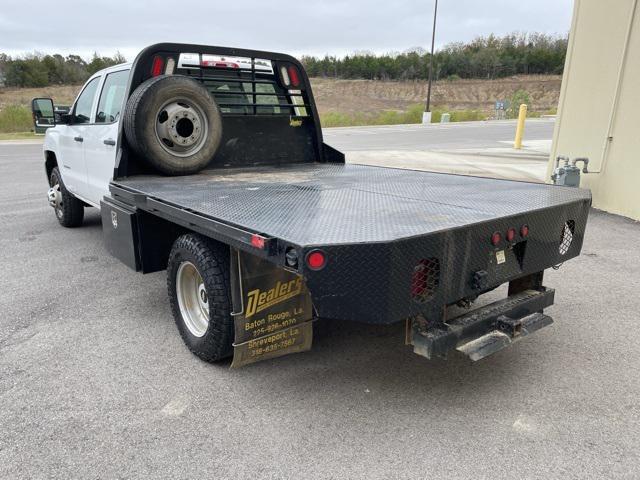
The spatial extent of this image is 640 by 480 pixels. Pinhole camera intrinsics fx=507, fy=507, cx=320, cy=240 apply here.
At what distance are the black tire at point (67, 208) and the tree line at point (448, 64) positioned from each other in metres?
70.1

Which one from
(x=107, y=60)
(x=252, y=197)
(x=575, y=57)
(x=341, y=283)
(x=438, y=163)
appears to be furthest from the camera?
(x=107, y=60)

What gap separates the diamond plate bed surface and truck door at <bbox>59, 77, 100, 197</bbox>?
162 cm

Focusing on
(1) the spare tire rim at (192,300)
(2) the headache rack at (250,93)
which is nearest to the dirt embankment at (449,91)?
(2) the headache rack at (250,93)

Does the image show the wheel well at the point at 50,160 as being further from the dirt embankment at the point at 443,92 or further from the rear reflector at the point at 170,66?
the dirt embankment at the point at 443,92

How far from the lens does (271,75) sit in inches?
215

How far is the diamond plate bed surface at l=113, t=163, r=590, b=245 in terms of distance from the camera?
2463 millimetres

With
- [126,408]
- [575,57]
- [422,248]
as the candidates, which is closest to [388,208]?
[422,248]

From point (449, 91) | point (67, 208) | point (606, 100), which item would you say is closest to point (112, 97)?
point (67, 208)

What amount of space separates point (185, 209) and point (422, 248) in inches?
56.2

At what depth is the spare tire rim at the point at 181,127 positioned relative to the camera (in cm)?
434

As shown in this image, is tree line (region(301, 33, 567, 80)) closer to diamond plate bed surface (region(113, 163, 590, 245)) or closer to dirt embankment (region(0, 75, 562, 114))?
dirt embankment (region(0, 75, 562, 114))

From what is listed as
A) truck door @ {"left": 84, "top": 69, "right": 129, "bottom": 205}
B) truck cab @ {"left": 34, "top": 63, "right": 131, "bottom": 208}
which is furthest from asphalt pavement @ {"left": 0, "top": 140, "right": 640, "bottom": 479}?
truck cab @ {"left": 34, "top": 63, "right": 131, "bottom": 208}

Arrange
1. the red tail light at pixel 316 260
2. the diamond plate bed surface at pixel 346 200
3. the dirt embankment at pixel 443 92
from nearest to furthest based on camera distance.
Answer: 1. the red tail light at pixel 316 260
2. the diamond plate bed surface at pixel 346 200
3. the dirt embankment at pixel 443 92

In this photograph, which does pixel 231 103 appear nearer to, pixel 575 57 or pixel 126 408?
pixel 126 408
